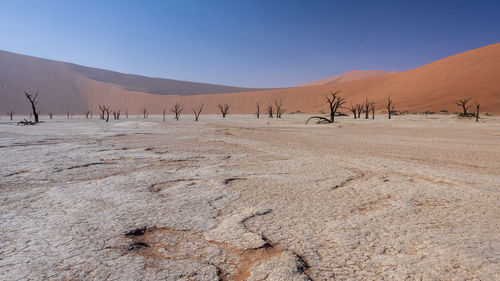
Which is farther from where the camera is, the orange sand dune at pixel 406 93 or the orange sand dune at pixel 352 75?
the orange sand dune at pixel 352 75

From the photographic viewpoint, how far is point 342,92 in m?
55.3

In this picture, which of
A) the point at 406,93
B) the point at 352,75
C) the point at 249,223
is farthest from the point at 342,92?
the point at 352,75

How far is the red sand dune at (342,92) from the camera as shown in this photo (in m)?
A: 34.0

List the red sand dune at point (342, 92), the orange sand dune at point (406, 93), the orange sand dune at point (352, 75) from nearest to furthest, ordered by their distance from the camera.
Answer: the orange sand dune at point (406, 93) < the red sand dune at point (342, 92) < the orange sand dune at point (352, 75)

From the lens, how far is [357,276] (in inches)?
53.3

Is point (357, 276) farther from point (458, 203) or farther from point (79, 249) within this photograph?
point (458, 203)

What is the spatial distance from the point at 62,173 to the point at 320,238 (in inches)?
122

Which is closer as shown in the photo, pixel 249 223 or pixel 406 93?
pixel 249 223

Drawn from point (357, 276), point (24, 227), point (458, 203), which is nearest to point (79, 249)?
point (24, 227)

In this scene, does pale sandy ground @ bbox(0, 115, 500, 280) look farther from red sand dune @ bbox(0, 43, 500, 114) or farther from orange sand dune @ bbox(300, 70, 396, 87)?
orange sand dune @ bbox(300, 70, 396, 87)

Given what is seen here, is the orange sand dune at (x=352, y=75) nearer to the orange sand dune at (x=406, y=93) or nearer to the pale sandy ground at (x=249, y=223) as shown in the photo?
the orange sand dune at (x=406, y=93)

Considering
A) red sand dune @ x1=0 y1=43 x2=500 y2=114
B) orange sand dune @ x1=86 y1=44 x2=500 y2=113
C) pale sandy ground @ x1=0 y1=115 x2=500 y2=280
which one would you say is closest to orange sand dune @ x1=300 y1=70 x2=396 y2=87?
red sand dune @ x1=0 y1=43 x2=500 y2=114

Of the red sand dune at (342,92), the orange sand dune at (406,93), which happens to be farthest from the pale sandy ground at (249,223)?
the red sand dune at (342,92)

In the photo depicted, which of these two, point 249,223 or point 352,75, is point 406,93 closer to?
point 249,223
